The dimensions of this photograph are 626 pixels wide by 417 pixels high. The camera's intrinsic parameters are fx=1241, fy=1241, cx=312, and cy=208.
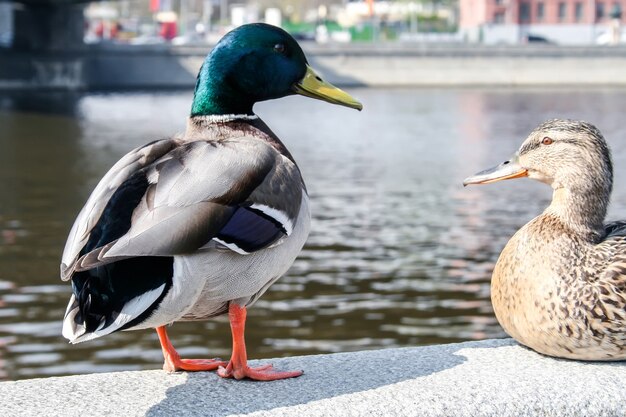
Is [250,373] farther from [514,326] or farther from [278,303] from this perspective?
[278,303]

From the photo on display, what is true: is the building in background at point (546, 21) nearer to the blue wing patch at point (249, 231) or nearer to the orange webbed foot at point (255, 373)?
the orange webbed foot at point (255, 373)

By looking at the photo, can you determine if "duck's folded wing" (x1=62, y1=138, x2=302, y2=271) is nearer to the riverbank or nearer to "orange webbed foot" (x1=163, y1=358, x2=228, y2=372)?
"orange webbed foot" (x1=163, y1=358, x2=228, y2=372)

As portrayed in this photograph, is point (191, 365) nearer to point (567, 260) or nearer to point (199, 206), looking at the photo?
point (199, 206)

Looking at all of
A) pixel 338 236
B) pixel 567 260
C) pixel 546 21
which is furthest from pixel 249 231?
pixel 546 21

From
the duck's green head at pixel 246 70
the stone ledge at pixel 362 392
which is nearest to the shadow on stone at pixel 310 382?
the stone ledge at pixel 362 392

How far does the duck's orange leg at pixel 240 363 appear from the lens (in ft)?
12.0

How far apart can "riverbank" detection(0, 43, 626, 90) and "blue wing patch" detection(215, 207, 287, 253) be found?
6139 cm

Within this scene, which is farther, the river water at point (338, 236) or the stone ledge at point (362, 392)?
the river water at point (338, 236)

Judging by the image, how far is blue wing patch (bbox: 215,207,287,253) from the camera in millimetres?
3371

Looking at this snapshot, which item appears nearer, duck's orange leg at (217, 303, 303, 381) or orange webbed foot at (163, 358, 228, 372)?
duck's orange leg at (217, 303, 303, 381)

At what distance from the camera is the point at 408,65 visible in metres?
70.2

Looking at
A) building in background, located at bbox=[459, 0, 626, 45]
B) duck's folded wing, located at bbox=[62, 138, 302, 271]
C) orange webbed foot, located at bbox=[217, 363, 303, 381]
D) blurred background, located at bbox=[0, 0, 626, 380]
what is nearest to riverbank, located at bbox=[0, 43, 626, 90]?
blurred background, located at bbox=[0, 0, 626, 380]

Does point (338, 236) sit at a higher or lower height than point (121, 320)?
lower

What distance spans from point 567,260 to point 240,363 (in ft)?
3.64
